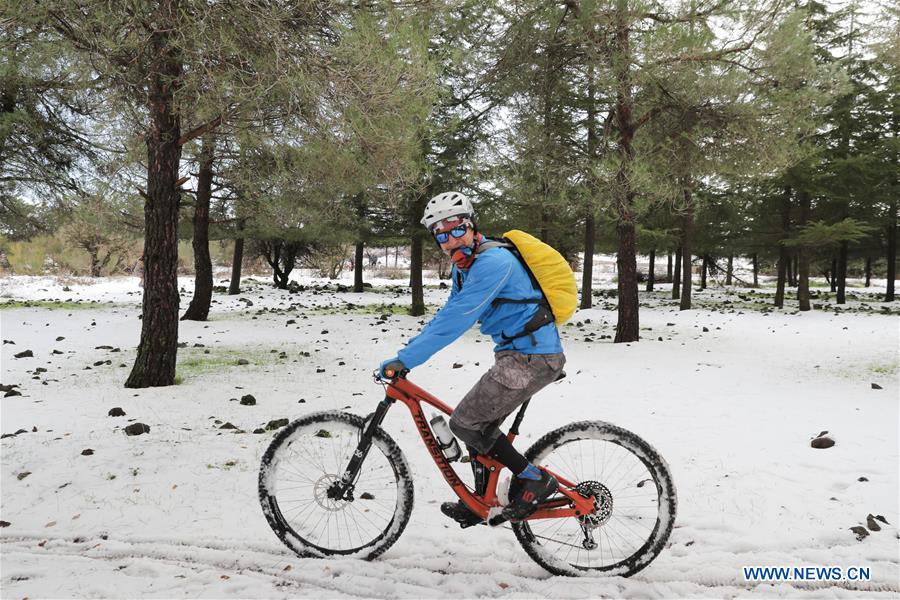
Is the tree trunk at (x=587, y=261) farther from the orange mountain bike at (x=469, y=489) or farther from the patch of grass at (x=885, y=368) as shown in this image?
the orange mountain bike at (x=469, y=489)

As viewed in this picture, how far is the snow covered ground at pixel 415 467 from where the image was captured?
3242 mm

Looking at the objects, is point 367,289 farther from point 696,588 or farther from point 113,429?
point 696,588

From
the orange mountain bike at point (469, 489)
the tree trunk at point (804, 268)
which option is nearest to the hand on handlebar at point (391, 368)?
the orange mountain bike at point (469, 489)

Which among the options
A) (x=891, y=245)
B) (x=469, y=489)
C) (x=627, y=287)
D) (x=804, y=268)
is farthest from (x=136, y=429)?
(x=891, y=245)

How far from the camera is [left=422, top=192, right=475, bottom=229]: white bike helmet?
318 cm

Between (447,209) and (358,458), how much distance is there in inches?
67.0

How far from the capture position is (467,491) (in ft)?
11.0

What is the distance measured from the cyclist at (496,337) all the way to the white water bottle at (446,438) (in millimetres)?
80

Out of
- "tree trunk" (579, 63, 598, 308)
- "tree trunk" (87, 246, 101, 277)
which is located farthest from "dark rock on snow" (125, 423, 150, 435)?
"tree trunk" (87, 246, 101, 277)

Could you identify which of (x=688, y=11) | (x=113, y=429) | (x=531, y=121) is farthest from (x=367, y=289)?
(x=113, y=429)

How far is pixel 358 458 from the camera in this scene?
3.34 m

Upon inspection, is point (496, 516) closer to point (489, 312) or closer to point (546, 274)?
point (489, 312)

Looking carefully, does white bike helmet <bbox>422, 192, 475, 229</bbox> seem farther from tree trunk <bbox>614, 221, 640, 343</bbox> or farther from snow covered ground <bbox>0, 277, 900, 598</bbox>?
tree trunk <bbox>614, 221, 640, 343</bbox>

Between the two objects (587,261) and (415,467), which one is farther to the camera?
(587,261)
